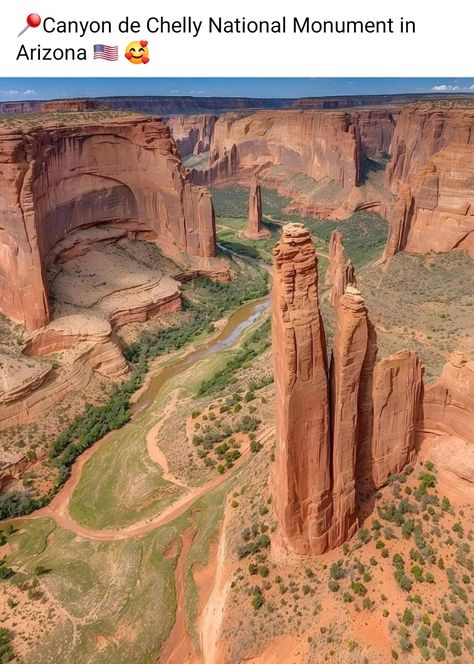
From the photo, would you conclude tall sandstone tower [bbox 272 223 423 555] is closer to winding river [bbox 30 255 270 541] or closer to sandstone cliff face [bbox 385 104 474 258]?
winding river [bbox 30 255 270 541]

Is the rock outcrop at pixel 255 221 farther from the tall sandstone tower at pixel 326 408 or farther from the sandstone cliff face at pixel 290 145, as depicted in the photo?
the tall sandstone tower at pixel 326 408

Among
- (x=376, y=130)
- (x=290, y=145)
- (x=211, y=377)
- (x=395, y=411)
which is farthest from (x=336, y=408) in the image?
(x=376, y=130)

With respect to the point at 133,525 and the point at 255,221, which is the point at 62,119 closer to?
the point at 255,221

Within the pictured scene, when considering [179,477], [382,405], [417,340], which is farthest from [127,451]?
[417,340]

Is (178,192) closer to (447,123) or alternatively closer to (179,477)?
(179,477)

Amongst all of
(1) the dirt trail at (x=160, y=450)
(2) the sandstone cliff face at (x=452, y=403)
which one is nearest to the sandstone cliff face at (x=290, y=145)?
(1) the dirt trail at (x=160, y=450)

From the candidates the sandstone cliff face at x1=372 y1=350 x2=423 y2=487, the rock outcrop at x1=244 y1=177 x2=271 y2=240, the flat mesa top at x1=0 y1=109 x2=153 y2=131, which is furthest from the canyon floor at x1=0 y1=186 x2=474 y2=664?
the rock outcrop at x1=244 y1=177 x2=271 y2=240
